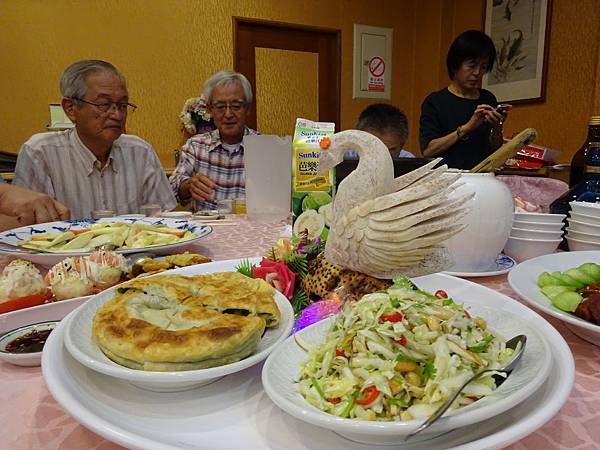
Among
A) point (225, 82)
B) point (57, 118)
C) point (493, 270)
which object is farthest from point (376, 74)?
point (493, 270)

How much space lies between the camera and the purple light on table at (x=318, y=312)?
2.23ft

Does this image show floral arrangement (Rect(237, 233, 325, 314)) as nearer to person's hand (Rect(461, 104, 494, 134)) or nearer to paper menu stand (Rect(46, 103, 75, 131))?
person's hand (Rect(461, 104, 494, 134))

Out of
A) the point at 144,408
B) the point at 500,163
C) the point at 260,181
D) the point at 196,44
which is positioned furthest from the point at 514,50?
the point at 144,408

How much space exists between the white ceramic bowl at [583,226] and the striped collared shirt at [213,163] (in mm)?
2410

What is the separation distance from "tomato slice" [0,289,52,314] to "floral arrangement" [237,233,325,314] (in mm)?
372

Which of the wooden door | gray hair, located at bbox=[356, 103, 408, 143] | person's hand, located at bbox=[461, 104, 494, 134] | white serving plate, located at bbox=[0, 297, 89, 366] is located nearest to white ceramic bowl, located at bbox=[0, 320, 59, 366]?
white serving plate, located at bbox=[0, 297, 89, 366]

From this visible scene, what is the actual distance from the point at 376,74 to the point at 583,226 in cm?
453

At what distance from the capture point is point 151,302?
0.62 m

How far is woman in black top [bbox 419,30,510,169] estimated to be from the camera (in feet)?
9.36

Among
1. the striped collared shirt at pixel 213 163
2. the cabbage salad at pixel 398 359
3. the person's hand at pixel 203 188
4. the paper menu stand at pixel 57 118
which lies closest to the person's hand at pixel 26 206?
the person's hand at pixel 203 188

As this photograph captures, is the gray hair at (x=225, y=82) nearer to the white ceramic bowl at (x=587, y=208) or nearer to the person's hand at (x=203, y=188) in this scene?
the person's hand at (x=203, y=188)

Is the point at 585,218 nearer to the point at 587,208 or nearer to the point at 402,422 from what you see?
the point at 587,208

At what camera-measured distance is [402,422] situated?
0.37 meters

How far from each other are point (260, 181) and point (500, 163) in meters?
1.01
